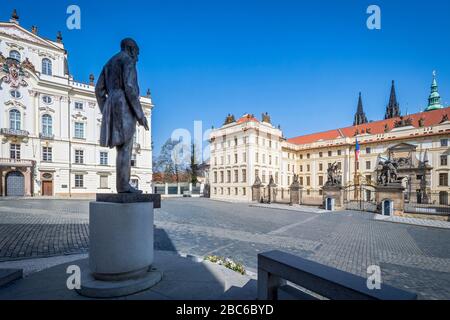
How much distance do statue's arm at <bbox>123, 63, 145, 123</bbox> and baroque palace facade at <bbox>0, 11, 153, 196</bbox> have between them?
103 feet

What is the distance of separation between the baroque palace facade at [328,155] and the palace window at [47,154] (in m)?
23.2

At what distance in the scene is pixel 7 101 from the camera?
88.6 ft

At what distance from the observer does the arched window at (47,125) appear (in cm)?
2919

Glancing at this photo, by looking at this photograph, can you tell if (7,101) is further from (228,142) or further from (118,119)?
(118,119)

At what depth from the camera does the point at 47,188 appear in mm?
28641

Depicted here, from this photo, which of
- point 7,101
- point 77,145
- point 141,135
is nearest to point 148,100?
point 141,135

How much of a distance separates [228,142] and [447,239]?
30.9 metres

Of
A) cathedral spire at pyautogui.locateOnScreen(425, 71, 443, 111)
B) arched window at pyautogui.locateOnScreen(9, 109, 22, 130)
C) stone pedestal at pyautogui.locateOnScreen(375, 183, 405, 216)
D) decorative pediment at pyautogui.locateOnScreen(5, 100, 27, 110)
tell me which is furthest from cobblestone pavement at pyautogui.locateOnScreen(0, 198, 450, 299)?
cathedral spire at pyautogui.locateOnScreen(425, 71, 443, 111)

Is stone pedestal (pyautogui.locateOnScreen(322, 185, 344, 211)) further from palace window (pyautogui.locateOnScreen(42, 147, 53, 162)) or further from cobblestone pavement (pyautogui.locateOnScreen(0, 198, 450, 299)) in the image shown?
palace window (pyautogui.locateOnScreen(42, 147, 53, 162))

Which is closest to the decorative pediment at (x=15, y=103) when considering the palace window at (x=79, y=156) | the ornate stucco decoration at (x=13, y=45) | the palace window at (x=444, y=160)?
the ornate stucco decoration at (x=13, y=45)

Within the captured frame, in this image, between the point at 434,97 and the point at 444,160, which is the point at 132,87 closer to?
the point at 444,160

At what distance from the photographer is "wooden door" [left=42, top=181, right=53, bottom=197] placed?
1118 inches

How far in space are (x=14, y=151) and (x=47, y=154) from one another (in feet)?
10.0

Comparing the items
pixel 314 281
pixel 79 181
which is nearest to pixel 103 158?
pixel 79 181
